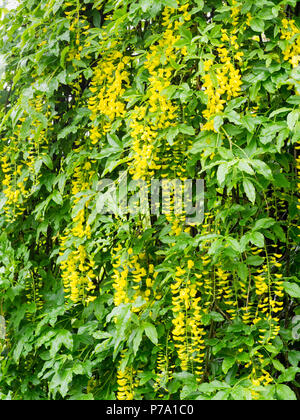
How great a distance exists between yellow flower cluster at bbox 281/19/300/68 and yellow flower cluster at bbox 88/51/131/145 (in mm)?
584

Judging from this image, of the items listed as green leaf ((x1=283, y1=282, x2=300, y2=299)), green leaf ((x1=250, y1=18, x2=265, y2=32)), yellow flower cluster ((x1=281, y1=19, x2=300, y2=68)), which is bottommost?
green leaf ((x1=283, y1=282, x2=300, y2=299))

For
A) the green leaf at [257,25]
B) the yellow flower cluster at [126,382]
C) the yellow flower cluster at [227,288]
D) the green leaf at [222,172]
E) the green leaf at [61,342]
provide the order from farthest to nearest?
the green leaf at [61,342]
the yellow flower cluster at [126,382]
the yellow flower cluster at [227,288]
the green leaf at [257,25]
the green leaf at [222,172]

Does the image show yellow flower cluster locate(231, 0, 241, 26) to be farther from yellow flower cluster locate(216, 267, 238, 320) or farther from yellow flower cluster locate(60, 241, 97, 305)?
yellow flower cluster locate(60, 241, 97, 305)

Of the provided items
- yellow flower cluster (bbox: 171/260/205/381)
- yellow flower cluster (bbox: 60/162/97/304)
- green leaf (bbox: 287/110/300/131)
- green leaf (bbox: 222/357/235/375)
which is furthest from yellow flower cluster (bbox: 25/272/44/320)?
Answer: green leaf (bbox: 287/110/300/131)

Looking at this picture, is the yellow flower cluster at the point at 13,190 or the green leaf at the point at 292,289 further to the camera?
the yellow flower cluster at the point at 13,190

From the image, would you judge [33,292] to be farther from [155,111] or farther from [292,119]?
[292,119]

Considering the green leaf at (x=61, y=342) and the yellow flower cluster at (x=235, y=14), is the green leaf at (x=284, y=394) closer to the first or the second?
the green leaf at (x=61, y=342)

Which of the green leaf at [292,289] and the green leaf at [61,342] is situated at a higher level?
the green leaf at [292,289]

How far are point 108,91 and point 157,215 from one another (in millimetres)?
481

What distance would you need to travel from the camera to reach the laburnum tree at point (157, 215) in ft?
4.73

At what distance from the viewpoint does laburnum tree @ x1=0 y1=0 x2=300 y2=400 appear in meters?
1.44

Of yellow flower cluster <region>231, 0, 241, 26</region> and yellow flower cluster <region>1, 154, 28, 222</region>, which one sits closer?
yellow flower cluster <region>231, 0, 241, 26</region>

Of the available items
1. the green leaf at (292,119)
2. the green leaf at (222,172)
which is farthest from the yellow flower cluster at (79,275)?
the green leaf at (292,119)

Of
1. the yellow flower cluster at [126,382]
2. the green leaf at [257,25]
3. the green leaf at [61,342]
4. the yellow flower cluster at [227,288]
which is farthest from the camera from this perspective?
the green leaf at [61,342]
